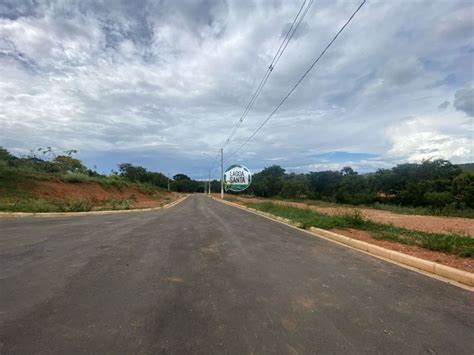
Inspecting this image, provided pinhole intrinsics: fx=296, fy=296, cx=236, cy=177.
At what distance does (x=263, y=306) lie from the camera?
4.05 metres

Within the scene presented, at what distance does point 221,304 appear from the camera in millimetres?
4086

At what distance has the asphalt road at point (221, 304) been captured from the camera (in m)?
3.08

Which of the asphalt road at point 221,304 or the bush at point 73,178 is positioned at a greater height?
the bush at point 73,178

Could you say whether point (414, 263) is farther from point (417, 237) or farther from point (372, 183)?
point (372, 183)

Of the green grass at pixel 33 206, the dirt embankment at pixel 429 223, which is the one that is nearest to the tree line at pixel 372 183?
the green grass at pixel 33 206

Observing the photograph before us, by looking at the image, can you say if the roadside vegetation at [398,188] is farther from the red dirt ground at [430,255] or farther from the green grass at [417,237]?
the red dirt ground at [430,255]

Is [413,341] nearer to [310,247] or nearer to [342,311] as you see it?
[342,311]

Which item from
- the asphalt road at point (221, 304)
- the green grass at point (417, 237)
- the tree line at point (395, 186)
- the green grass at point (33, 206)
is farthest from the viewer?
the tree line at point (395, 186)

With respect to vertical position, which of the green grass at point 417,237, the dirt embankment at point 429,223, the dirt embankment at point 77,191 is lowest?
the dirt embankment at point 429,223

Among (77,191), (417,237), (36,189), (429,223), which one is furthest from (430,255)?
(77,191)

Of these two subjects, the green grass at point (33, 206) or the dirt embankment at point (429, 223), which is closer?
the dirt embankment at point (429, 223)

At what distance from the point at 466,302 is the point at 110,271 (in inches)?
233

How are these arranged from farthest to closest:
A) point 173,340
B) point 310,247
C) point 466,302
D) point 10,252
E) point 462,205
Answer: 1. point 462,205
2. point 310,247
3. point 10,252
4. point 466,302
5. point 173,340

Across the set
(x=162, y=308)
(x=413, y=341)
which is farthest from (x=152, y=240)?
(x=413, y=341)
